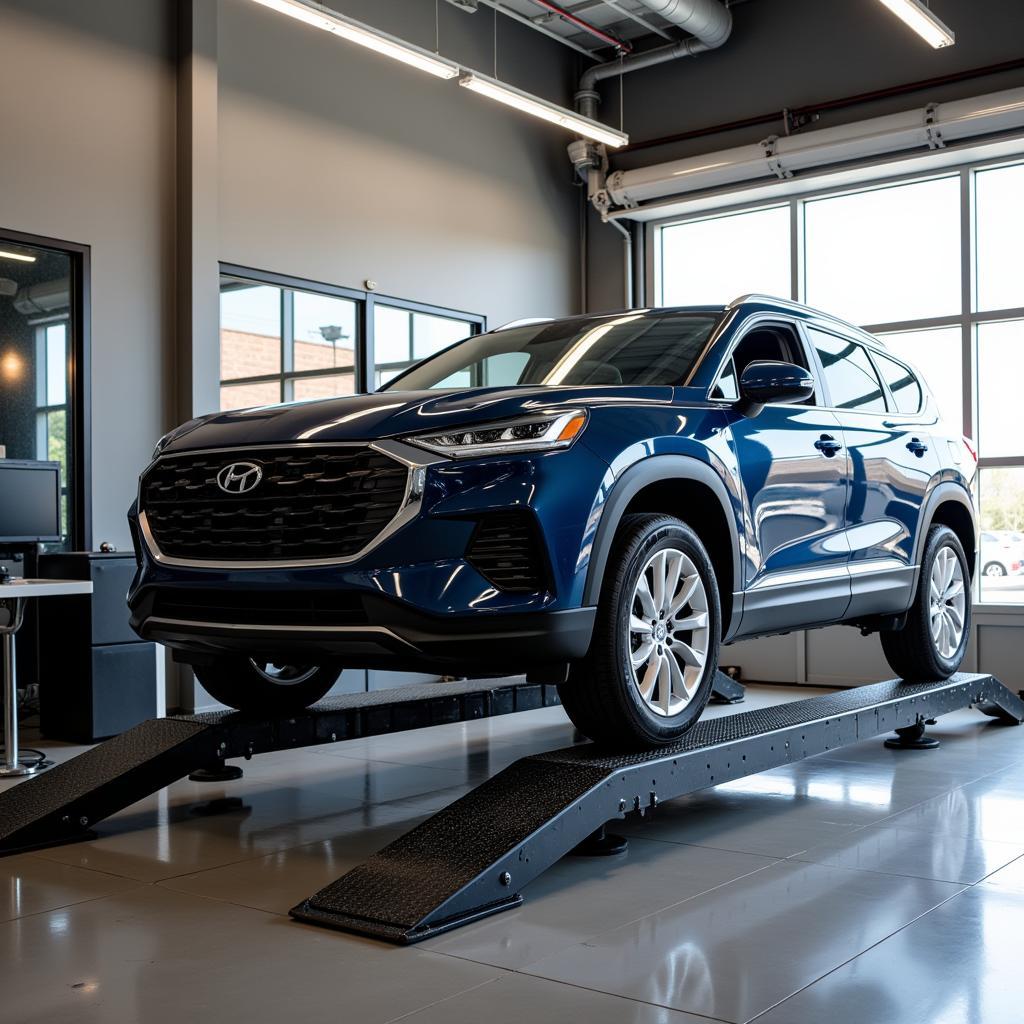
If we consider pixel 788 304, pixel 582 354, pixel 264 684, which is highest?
pixel 788 304

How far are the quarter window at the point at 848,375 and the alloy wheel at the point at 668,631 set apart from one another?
5.04 ft

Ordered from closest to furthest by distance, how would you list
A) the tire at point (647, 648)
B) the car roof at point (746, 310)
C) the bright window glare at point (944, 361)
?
1. the tire at point (647, 648)
2. the car roof at point (746, 310)
3. the bright window glare at point (944, 361)

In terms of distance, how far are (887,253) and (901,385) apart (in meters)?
3.90

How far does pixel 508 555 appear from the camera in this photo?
329 cm

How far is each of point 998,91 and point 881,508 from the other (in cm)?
476

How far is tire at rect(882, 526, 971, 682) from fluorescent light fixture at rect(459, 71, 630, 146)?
420 centimetres

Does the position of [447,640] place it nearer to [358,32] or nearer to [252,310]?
[358,32]

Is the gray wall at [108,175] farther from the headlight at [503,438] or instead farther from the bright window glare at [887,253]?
the bright window glare at [887,253]

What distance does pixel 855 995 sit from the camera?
2.54 metres

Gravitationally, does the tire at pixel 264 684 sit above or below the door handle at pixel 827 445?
below

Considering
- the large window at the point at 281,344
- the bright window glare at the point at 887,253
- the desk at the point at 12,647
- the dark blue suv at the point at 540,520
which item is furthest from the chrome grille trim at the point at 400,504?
the bright window glare at the point at 887,253

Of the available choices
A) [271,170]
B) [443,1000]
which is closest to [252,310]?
[271,170]

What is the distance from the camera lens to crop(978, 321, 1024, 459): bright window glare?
28.2ft

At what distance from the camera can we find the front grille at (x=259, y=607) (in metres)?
3.32
